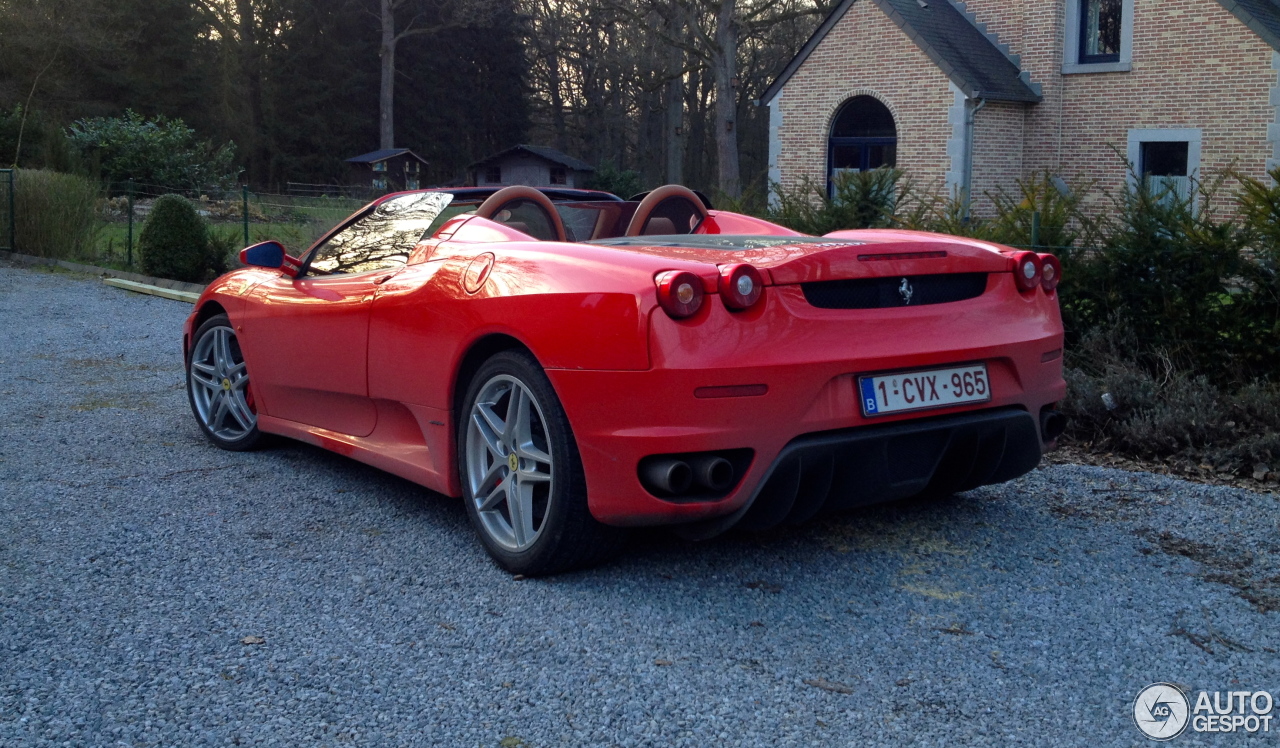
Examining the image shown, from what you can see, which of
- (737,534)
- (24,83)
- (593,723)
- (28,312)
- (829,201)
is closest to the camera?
(593,723)

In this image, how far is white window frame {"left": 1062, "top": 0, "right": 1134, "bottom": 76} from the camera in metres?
26.9

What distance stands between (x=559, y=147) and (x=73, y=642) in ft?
218

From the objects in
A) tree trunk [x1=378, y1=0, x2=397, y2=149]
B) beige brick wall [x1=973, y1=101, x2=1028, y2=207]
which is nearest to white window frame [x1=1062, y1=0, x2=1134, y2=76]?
beige brick wall [x1=973, y1=101, x2=1028, y2=207]

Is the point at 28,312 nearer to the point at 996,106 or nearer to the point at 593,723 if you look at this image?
the point at 593,723

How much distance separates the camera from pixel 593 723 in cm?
288

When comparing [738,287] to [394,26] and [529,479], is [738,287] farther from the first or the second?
[394,26]

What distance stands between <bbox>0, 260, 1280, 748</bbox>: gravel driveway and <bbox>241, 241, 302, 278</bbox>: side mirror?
97 centimetres

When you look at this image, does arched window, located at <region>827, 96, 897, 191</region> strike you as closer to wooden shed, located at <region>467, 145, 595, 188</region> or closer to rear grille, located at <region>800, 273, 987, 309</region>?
wooden shed, located at <region>467, 145, 595, 188</region>

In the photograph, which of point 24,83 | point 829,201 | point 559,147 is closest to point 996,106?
point 829,201

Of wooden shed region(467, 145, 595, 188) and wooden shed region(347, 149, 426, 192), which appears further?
wooden shed region(467, 145, 595, 188)

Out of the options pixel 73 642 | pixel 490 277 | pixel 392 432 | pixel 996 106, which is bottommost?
pixel 73 642

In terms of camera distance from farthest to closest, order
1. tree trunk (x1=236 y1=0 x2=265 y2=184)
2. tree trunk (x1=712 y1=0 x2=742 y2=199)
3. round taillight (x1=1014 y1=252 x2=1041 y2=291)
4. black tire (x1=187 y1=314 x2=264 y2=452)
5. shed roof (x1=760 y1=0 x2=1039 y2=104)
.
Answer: tree trunk (x1=236 y1=0 x2=265 y2=184) < tree trunk (x1=712 y1=0 x2=742 y2=199) < shed roof (x1=760 y1=0 x2=1039 y2=104) < black tire (x1=187 y1=314 x2=264 y2=452) < round taillight (x1=1014 y1=252 x2=1041 y2=291)

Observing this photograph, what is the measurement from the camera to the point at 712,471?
3.46 meters

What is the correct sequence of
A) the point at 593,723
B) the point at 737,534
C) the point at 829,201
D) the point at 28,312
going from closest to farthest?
the point at 593,723 < the point at 737,534 < the point at 829,201 < the point at 28,312
